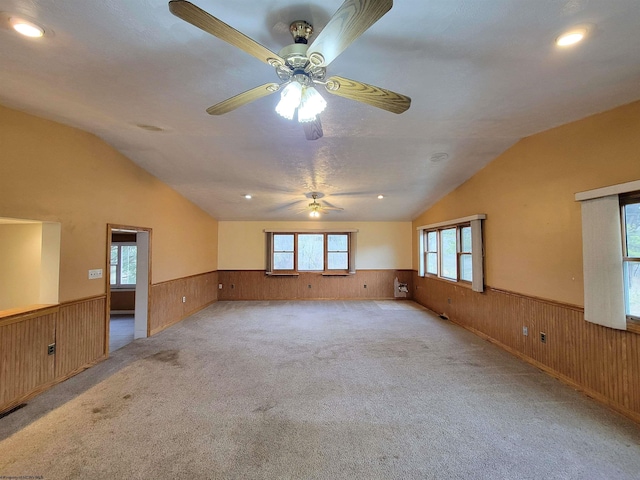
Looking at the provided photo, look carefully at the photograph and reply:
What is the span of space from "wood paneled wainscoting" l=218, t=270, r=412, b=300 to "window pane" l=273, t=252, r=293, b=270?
0.26m

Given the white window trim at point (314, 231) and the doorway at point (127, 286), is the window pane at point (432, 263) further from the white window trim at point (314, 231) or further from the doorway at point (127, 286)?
the doorway at point (127, 286)

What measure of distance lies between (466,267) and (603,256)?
8.89 feet

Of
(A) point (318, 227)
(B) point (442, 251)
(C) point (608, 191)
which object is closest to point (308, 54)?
(C) point (608, 191)

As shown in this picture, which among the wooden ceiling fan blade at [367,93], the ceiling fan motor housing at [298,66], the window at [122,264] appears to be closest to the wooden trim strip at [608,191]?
the wooden ceiling fan blade at [367,93]

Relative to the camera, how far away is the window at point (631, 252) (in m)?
2.47

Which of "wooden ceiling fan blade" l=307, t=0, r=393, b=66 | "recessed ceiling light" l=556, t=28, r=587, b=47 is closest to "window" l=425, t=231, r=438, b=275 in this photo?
"recessed ceiling light" l=556, t=28, r=587, b=47

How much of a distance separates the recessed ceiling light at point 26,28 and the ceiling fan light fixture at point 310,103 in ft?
5.24

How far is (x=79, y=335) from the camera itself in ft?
10.8

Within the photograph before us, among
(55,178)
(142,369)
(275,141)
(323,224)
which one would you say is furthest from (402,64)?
(323,224)

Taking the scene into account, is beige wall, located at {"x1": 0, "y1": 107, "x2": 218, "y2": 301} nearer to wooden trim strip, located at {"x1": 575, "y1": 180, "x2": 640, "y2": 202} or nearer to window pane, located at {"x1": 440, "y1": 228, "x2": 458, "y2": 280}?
wooden trim strip, located at {"x1": 575, "y1": 180, "x2": 640, "y2": 202}

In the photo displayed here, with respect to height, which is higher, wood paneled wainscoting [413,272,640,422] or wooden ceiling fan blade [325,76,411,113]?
wooden ceiling fan blade [325,76,411,113]

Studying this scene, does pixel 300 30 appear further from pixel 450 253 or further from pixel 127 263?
pixel 127 263

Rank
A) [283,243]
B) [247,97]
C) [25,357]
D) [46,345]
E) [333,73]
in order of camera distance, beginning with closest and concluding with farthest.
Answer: [247,97], [333,73], [25,357], [46,345], [283,243]

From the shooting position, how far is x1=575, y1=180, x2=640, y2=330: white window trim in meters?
2.50
